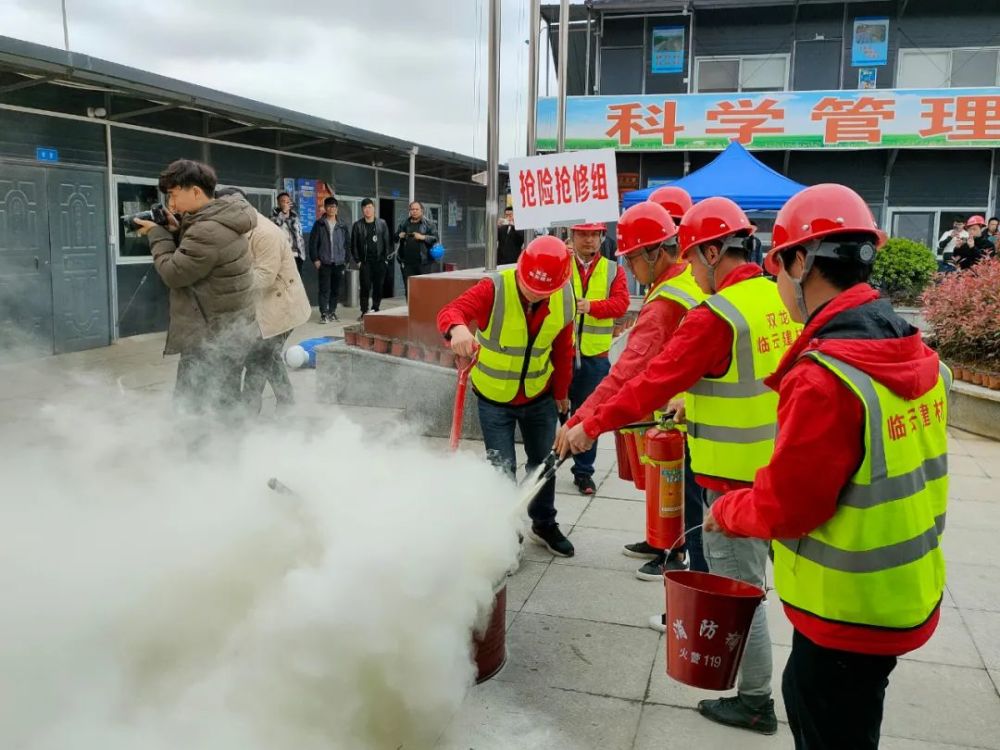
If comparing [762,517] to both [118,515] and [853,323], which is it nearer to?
[853,323]

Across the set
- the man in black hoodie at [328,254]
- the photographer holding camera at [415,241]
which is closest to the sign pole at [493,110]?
the man in black hoodie at [328,254]

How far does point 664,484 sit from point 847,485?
218 cm

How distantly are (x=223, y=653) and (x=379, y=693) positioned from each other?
507 millimetres

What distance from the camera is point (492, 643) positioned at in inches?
133

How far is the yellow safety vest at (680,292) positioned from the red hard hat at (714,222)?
0.39 metres

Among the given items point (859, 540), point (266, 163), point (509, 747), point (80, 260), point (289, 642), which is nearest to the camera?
point (859, 540)

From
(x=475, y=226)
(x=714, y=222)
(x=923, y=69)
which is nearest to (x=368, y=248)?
(x=475, y=226)

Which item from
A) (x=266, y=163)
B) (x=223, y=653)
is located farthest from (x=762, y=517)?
(x=266, y=163)

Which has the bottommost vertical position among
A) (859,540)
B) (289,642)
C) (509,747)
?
(509,747)

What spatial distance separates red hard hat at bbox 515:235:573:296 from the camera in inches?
169

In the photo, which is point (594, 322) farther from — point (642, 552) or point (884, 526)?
point (884, 526)

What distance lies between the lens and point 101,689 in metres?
2.64

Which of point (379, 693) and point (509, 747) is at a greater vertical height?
point (379, 693)

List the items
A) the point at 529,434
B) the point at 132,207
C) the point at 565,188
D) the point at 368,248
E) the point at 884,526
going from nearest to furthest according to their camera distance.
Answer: the point at 884,526
the point at 529,434
the point at 565,188
the point at 132,207
the point at 368,248
